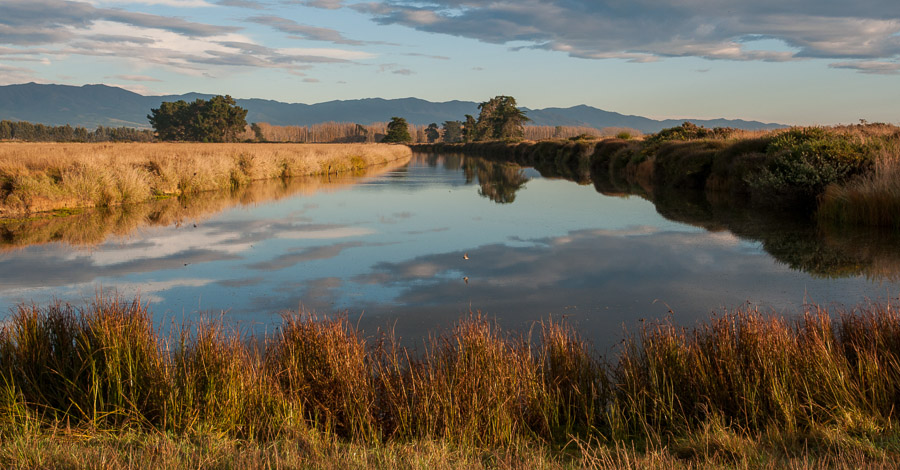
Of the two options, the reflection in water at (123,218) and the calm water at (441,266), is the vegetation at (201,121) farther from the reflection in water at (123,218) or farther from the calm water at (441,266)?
the calm water at (441,266)

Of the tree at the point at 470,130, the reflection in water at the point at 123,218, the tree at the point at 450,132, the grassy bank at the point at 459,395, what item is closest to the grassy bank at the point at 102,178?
the reflection in water at the point at 123,218

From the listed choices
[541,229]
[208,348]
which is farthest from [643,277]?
[208,348]

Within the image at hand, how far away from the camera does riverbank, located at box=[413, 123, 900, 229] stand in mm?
13945

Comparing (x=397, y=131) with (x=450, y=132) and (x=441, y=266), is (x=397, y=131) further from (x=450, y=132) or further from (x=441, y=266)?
(x=441, y=266)

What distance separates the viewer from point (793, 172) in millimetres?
16969

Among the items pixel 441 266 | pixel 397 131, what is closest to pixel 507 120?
pixel 397 131

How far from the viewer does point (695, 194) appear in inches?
882

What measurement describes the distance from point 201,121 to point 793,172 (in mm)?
94935

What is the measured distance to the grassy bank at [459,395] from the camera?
432 centimetres

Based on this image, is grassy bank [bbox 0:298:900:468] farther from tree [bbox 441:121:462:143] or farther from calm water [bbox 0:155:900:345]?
tree [bbox 441:121:462:143]

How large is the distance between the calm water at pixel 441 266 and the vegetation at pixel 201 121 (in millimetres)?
87081

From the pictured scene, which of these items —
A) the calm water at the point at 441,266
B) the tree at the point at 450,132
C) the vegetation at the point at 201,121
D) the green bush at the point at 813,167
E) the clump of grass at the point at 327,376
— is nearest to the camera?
the clump of grass at the point at 327,376

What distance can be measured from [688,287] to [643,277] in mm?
873

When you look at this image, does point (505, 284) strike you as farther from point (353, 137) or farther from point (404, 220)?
point (353, 137)
